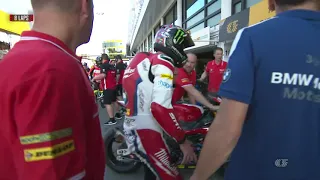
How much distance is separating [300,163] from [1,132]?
3.67ft

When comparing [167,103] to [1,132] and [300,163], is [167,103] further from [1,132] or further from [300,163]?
[1,132]

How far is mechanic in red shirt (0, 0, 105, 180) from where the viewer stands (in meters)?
0.83

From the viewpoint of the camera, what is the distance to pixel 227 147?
4.00 ft

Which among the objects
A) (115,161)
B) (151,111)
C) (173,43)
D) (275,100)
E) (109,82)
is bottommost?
(115,161)

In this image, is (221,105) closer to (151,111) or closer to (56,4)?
(56,4)

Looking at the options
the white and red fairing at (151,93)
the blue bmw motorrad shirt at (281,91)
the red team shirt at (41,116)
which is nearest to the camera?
the red team shirt at (41,116)

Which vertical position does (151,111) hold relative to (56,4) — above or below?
below

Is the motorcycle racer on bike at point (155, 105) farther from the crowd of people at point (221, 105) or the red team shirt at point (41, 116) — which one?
the red team shirt at point (41, 116)

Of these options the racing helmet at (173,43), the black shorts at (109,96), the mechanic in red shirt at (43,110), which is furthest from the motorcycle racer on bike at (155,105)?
the black shorts at (109,96)

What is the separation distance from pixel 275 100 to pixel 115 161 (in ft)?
12.7

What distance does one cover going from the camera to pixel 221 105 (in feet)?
4.02

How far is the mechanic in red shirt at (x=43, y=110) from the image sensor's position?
2.73 feet

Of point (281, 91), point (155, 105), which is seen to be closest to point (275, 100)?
point (281, 91)

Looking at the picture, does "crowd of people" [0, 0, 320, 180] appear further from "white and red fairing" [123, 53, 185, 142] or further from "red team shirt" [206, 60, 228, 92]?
"red team shirt" [206, 60, 228, 92]
